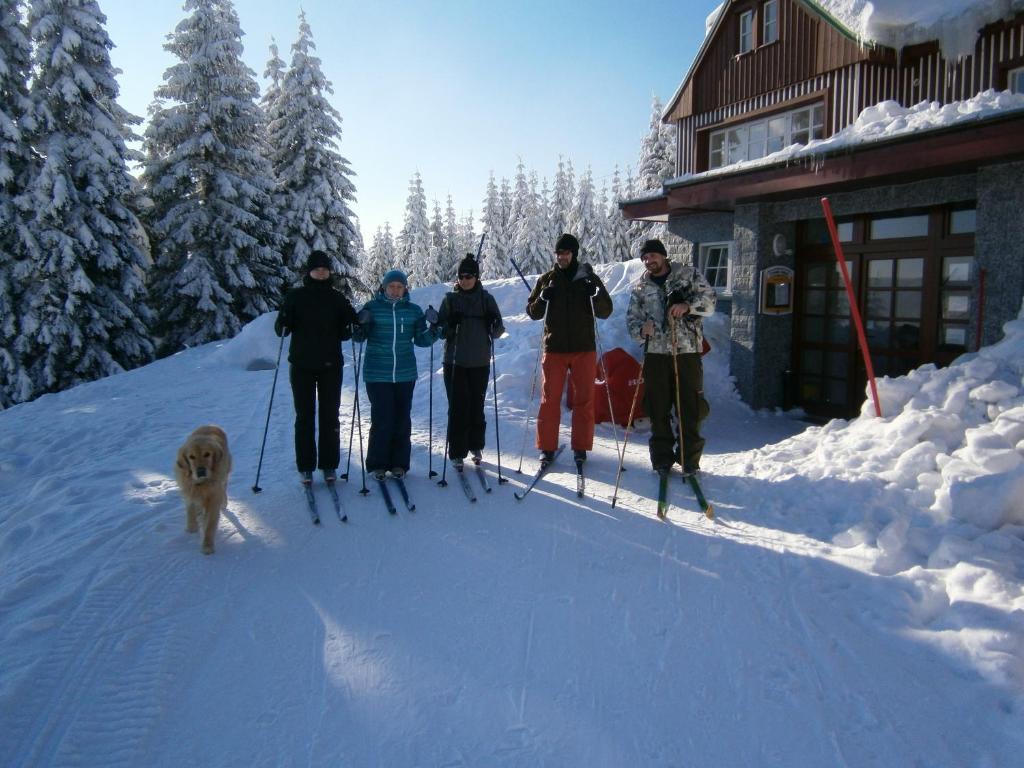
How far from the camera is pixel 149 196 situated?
64.2 ft

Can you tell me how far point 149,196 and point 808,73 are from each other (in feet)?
60.2

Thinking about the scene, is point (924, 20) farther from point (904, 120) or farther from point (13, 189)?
point (13, 189)

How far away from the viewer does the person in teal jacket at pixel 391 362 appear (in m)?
5.61

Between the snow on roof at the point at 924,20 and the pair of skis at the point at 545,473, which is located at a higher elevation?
the snow on roof at the point at 924,20

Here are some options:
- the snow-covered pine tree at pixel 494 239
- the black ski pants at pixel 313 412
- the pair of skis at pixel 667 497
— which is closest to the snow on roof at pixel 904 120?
the pair of skis at pixel 667 497

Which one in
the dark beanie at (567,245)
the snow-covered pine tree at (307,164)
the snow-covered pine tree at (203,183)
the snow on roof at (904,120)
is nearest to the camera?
the dark beanie at (567,245)

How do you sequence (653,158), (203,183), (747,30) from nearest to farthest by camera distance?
(747,30) → (203,183) → (653,158)

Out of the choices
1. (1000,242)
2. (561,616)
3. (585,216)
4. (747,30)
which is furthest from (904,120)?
(585,216)

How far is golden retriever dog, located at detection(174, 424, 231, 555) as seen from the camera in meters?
4.39

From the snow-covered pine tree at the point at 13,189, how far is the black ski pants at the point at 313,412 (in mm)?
13654

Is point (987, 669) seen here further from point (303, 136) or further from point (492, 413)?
point (303, 136)

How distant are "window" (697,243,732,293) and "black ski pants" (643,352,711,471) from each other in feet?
20.0

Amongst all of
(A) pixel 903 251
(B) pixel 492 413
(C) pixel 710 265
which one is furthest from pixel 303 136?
(A) pixel 903 251

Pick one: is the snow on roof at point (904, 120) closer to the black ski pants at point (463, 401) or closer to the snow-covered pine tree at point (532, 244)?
the black ski pants at point (463, 401)
